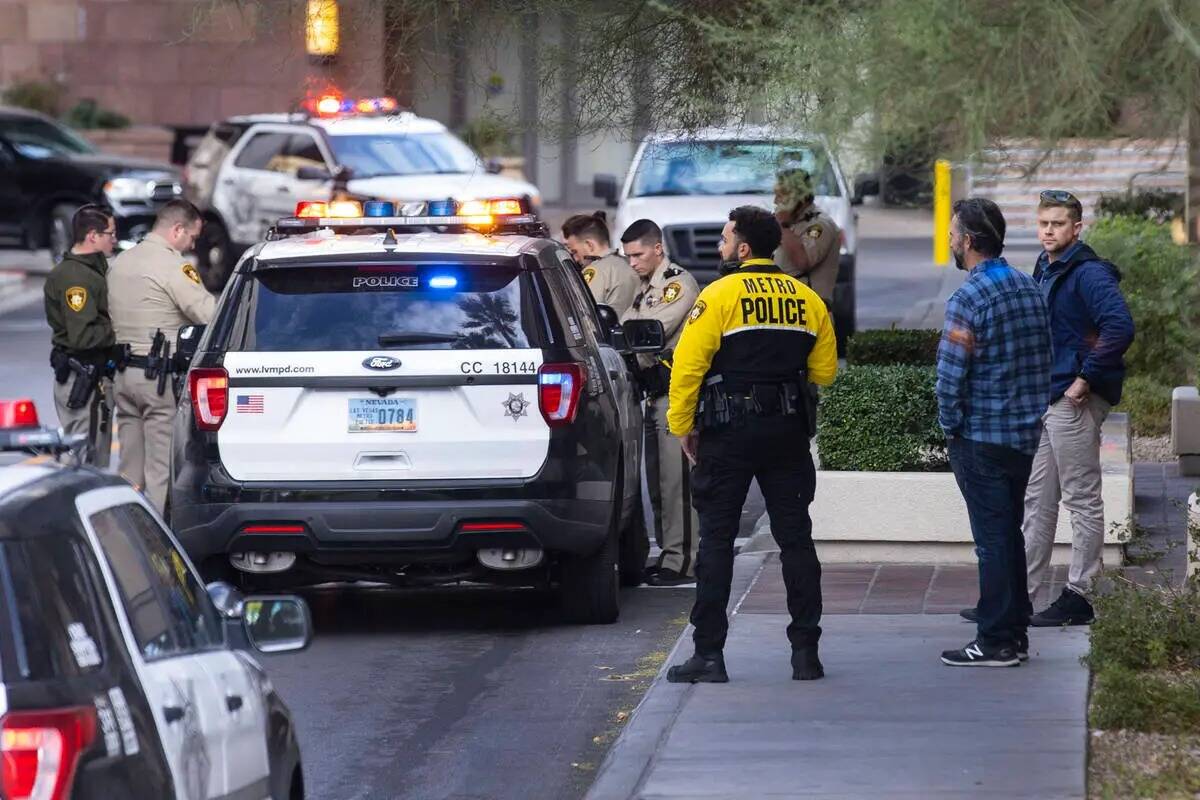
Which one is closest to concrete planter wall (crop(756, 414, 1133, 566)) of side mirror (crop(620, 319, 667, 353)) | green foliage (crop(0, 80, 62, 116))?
side mirror (crop(620, 319, 667, 353))

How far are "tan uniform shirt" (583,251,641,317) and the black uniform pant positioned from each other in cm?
390

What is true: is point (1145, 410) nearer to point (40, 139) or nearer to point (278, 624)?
point (278, 624)

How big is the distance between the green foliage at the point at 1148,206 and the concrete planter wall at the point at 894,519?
699 centimetres

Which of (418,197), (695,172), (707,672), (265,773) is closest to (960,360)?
(707,672)

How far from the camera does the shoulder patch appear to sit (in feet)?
38.2

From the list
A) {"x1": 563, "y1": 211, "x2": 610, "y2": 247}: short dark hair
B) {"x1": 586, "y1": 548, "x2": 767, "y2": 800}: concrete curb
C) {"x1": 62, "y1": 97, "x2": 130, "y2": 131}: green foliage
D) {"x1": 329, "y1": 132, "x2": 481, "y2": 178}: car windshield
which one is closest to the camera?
{"x1": 586, "y1": 548, "x2": 767, "y2": 800}: concrete curb

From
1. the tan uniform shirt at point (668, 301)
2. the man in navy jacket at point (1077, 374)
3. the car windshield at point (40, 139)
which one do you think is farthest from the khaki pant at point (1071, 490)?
the car windshield at point (40, 139)

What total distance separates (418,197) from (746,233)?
57.0ft

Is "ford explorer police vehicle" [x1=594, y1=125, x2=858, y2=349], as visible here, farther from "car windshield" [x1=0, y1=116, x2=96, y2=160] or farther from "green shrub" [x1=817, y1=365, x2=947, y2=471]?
"car windshield" [x1=0, y1=116, x2=96, y2=160]

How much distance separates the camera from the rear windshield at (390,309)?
9.30 metres

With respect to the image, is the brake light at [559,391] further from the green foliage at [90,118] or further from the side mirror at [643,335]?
the green foliage at [90,118]

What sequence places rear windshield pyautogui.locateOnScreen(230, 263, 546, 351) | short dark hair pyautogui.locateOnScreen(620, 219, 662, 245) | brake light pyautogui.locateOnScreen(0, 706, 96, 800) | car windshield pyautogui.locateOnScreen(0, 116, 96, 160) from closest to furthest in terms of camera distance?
brake light pyautogui.locateOnScreen(0, 706, 96, 800)
rear windshield pyautogui.locateOnScreen(230, 263, 546, 351)
short dark hair pyautogui.locateOnScreen(620, 219, 662, 245)
car windshield pyautogui.locateOnScreen(0, 116, 96, 160)

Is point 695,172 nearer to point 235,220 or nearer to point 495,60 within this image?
point 235,220

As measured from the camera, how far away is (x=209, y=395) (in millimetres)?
9297
